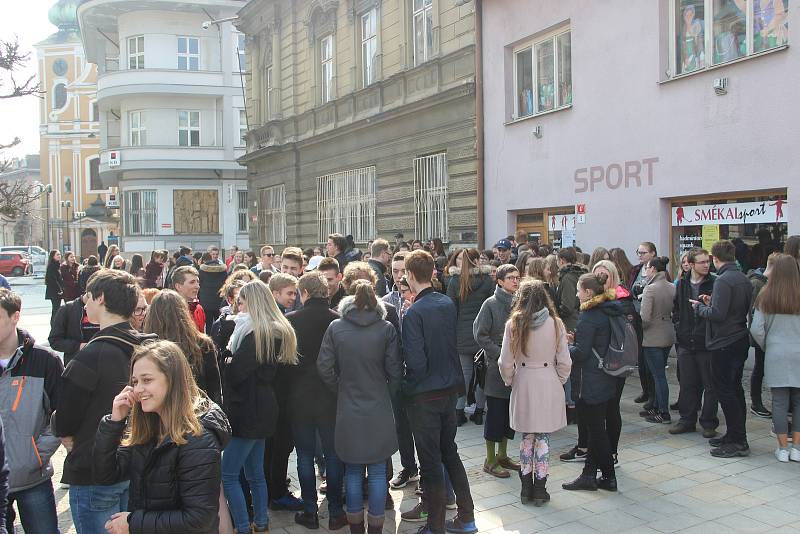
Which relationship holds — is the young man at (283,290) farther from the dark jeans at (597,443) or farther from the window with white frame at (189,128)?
the window with white frame at (189,128)

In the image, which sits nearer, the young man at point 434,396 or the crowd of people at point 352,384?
the crowd of people at point 352,384

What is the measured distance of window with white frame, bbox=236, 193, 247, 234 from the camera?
36.9 metres

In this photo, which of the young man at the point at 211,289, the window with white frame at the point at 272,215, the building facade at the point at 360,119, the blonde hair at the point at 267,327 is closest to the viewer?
the blonde hair at the point at 267,327

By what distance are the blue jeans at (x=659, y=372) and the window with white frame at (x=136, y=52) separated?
32.1 meters

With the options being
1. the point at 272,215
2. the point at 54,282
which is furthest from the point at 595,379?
the point at 272,215

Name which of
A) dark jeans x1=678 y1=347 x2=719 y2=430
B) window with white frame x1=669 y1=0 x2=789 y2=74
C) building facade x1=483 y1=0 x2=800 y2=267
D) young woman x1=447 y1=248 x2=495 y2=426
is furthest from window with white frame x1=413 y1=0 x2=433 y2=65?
dark jeans x1=678 y1=347 x2=719 y2=430

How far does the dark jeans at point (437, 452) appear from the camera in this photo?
518cm

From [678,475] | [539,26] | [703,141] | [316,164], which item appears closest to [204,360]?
[678,475]

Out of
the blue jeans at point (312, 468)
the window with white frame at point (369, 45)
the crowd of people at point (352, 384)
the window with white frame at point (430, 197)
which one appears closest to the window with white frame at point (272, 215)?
the window with white frame at point (369, 45)

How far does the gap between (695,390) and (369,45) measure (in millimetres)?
14246

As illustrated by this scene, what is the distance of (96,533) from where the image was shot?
3.85m

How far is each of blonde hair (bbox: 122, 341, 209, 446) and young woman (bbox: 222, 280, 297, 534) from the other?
1743 mm

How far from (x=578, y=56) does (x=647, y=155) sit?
243cm

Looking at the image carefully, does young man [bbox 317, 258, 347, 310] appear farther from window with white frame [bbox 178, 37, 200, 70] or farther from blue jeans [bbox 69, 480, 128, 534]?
window with white frame [bbox 178, 37, 200, 70]
